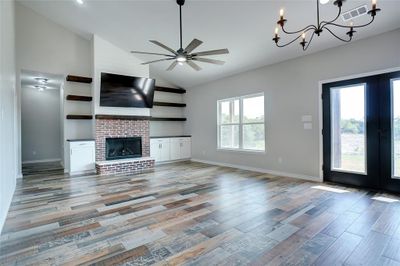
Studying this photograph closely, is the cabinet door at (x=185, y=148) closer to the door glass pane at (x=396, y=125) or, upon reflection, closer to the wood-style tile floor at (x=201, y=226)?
the wood-style tile floor at (x=201, y=226)

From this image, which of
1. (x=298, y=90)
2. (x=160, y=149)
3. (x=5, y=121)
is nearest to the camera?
(x=5, y=121)

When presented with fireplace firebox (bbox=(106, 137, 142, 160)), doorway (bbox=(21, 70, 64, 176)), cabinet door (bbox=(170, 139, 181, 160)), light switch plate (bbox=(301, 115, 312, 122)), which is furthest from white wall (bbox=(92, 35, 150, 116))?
light switch plate (bbox=(301, 115, 312, 122))

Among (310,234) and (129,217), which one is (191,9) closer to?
(129,217)

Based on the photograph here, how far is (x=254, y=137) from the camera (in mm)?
6074

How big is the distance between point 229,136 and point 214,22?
351cm

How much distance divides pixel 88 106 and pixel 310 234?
21.1ft

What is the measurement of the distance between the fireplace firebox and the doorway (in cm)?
253

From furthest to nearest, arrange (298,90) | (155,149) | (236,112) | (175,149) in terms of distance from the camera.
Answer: (175,149)
(155,149)
(236,112)
(298,90)

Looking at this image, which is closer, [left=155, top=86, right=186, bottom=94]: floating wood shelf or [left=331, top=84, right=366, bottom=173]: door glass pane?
[left=331, top=84, right=366, bottom=173]: door glass pane

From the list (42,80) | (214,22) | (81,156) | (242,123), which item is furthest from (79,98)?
(242,123)

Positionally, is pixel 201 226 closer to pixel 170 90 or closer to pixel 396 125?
pixel 396 125

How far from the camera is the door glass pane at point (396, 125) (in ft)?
12.1

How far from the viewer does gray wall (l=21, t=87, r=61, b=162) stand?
25.2 ft

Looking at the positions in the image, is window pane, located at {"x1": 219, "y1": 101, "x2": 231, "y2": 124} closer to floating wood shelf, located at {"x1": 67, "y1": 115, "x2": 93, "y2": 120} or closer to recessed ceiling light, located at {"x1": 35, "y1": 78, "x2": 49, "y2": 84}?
floating wood shelf, located at {"x1": 67, "y1": 115, "x2": 93, "y2": 120}
